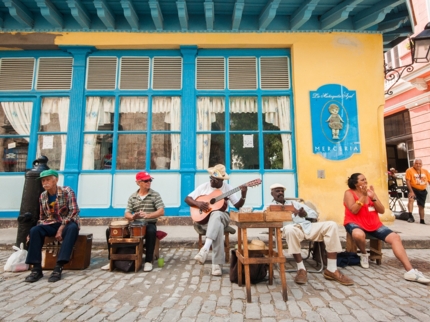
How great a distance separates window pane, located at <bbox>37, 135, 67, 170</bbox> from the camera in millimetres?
7145

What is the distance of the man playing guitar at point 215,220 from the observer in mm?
3818

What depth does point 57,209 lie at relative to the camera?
4.02m

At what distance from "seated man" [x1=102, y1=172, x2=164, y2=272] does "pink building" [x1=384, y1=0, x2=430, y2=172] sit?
470 inches

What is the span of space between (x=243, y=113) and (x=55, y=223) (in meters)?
5.12

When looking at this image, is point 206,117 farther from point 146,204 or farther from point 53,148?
point 53,148

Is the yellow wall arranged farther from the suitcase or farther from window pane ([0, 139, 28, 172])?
the suitcase

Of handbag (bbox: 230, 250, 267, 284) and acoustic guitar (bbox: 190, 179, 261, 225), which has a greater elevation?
acoustic guitar (bbox: 190, 179, 261, 225)

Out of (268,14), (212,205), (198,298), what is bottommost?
(198,298)

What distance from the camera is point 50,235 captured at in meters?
3.99

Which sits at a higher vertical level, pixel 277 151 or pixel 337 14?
pixel 337 14

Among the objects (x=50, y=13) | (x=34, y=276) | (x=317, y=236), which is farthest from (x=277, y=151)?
(x=50, y=13)

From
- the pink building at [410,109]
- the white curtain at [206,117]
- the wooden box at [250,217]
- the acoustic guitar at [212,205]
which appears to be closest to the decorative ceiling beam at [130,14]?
the white curtain at [206,117]

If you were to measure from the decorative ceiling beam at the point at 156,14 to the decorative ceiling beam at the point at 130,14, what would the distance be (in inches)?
19.6

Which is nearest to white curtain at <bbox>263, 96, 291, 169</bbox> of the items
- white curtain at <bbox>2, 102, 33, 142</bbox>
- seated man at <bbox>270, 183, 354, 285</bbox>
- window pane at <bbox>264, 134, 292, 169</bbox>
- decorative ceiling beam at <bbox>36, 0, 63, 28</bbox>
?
window pane at <bbox>264, 134, 292, 169</bbox>
